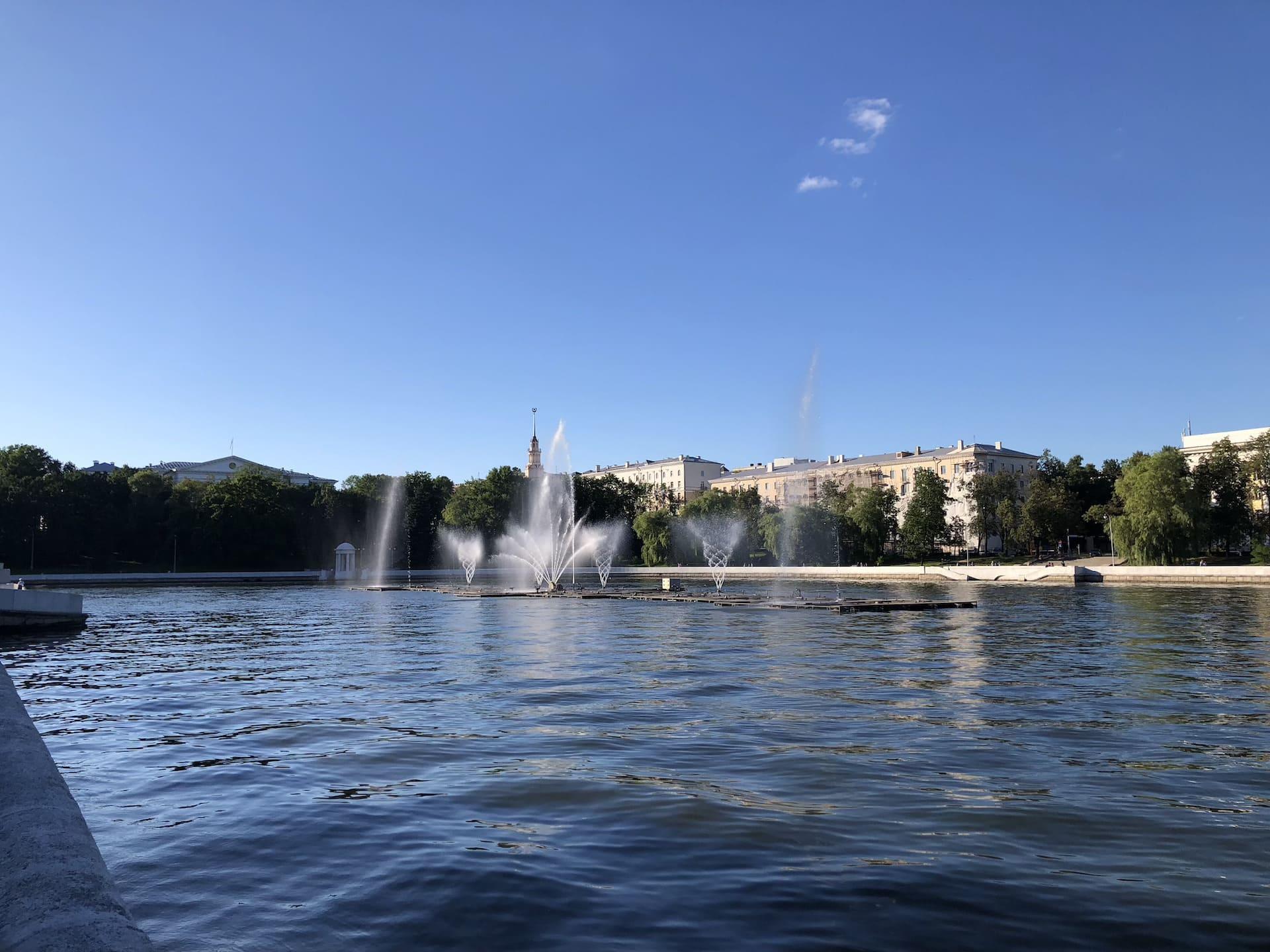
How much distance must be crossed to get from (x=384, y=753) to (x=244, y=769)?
1835 millimetres

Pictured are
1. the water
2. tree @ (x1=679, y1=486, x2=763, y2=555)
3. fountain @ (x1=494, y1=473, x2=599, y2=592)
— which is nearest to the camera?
the water

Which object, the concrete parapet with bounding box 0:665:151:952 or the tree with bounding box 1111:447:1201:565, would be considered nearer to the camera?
the concrete parapet with bounding box 0:665:151:952

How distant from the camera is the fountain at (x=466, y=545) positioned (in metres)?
117

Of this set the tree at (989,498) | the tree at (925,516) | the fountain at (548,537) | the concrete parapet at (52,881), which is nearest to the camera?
the concrete parapet at (52,881)

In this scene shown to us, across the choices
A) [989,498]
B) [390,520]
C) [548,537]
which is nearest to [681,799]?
[548,537]

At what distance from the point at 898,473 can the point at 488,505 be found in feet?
208

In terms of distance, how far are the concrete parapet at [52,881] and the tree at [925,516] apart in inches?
4142

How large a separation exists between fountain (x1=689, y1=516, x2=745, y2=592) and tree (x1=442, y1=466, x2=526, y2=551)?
2361 centimetres

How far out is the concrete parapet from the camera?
10.6 ft

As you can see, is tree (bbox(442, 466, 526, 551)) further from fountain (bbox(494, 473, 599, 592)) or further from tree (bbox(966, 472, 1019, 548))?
tree (bbox(966, 472, 1019, 548))

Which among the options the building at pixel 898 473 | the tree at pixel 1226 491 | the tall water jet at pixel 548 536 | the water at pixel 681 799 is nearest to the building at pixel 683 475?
the building at pixel 898 473

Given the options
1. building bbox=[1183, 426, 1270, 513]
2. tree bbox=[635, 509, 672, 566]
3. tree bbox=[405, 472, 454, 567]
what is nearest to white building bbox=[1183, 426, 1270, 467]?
building bbox=[1183, 426, 1270, 513]

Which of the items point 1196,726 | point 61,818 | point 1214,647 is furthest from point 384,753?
point 1214,647

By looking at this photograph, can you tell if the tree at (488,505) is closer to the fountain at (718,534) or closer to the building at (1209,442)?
the fountain at (718,534)
